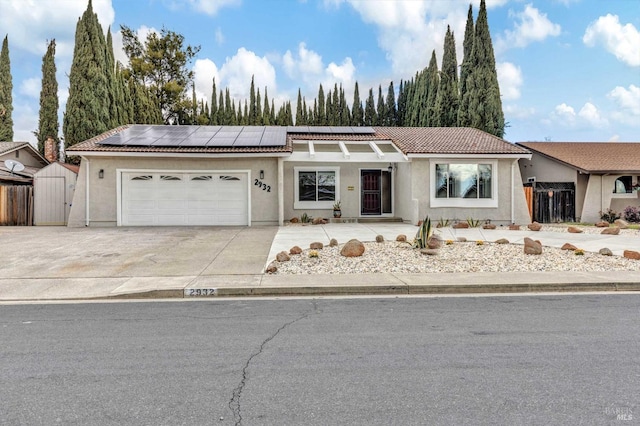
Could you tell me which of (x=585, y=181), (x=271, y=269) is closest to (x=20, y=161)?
(x=271, y=269)

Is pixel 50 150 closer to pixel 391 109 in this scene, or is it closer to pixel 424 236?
pixel 424 236

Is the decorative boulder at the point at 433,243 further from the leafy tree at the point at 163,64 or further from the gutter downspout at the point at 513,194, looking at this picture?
the leafy tree at the point at 163,64

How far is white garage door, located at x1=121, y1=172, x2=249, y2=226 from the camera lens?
1706 centimetres

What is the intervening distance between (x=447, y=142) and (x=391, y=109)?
31.4m

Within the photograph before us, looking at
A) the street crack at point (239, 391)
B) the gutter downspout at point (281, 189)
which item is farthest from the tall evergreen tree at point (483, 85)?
the street crack at point (239, 391)

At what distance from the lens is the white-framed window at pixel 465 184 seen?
17234 mm

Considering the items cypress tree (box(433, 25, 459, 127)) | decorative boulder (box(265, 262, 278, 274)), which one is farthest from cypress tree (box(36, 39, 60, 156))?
cypress tree (box(433, 25, 459, 127))

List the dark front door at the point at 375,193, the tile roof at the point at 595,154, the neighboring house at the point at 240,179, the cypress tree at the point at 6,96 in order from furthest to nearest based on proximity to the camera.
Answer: the cypress tree at the point at 6,96
the dark front door at the point at 375,193
the tile roof at the point at 595,154
the neighboring house at the point at 240,179

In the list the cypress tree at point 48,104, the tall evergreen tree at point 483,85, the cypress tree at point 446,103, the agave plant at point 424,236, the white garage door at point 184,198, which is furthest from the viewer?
the cypress tree at point 446,103

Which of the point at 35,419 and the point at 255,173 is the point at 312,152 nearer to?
the point at 255,173

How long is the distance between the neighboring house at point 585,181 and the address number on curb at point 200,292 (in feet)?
54.8

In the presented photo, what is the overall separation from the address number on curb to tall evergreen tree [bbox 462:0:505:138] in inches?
932

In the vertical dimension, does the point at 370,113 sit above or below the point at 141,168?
above

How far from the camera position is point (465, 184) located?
1738 centimetres
